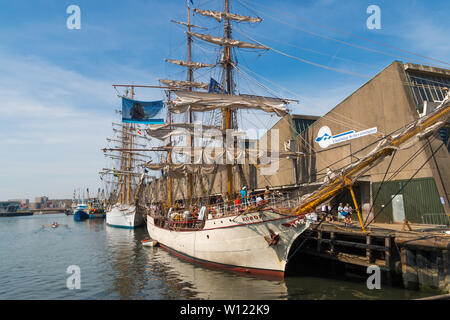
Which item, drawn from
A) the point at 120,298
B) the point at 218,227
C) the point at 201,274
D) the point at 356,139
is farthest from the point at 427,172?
the point at 120,298

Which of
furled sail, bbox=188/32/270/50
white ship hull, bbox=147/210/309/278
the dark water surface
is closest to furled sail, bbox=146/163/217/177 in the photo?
the dark water surface

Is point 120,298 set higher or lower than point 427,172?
lower

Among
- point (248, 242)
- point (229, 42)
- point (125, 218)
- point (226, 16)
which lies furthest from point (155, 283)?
point (125, 218)

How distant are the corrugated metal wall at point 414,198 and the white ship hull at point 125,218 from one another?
36.9m

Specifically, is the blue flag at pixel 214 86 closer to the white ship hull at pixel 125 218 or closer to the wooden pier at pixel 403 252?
the wooden pier at pixel 403 252

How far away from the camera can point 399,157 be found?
1705 cm

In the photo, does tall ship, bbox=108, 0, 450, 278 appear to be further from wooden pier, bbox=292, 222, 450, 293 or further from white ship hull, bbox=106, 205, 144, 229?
white ship hull, bbox=106, 205, 144, 229

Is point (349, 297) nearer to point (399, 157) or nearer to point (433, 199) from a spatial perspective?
point (433, 199)

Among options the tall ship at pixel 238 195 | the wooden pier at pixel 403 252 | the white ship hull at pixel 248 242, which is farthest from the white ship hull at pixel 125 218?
the wooden pier at pixel 403 252

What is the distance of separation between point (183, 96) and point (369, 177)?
1538 cm

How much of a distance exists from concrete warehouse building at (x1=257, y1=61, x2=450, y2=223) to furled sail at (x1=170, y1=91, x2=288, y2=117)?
13.5 ft

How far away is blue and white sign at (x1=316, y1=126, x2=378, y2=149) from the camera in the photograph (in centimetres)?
1927

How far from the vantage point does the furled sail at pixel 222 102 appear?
24016 millimetres

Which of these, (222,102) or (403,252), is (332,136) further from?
(403,252)
